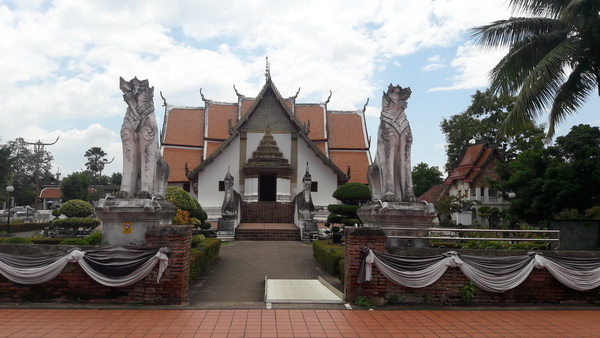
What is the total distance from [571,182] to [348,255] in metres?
11.6

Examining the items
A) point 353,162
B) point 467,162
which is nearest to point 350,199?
point 353,162

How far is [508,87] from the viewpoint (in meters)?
13.0

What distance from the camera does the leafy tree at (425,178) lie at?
160 ft

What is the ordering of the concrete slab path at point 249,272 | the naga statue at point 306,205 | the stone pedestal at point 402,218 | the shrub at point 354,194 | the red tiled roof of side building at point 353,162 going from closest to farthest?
the concrete slab path at point 249,272 < the stone pedestal at point 402,218 < the shrub at point 354,194 < the naga statue at point 306,205 < the red tiled roof of side building at point 353,162

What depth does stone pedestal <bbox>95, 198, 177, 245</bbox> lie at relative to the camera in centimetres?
886

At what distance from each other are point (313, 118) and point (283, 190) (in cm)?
742

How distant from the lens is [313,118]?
3206cm

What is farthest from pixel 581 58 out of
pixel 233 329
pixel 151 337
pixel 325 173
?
pixel 325 173

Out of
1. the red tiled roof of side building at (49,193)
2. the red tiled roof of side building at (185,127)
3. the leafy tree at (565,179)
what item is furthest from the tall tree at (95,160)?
the leafy tree at (565,179)

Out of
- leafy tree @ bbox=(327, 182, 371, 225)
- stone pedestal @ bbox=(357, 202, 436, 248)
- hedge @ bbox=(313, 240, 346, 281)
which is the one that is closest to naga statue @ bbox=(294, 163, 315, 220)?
leafy tree @ bbox=(327, 182, 371, 225)

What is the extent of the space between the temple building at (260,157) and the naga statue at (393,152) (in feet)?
50.2

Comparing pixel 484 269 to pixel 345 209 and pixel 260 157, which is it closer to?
pixel 345 209

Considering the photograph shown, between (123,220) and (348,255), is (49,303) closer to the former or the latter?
(123,220)

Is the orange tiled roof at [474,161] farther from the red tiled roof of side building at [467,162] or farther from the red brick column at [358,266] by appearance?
the red brick column at [358,266]
